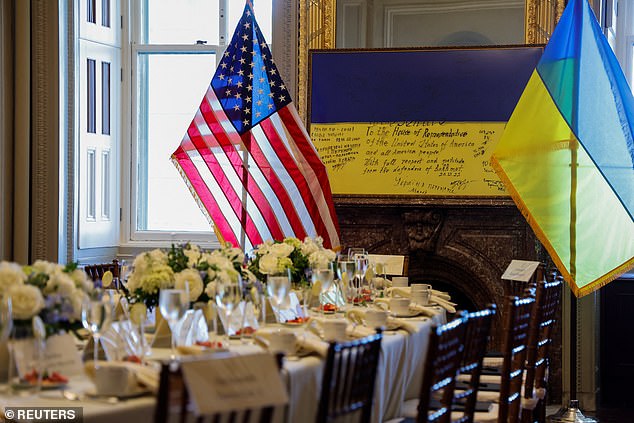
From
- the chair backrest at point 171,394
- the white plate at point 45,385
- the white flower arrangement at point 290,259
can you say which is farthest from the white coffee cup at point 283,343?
the white flower arrangement at point 290,259

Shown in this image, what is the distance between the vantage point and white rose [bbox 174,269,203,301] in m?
3.17

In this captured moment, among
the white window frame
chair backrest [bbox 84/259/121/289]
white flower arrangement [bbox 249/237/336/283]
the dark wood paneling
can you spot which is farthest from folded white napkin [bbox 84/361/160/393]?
the white window frame

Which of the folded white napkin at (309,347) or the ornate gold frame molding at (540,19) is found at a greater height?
the ornate gold frame molding at (540,19)

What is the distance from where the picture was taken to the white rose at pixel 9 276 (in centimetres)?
245

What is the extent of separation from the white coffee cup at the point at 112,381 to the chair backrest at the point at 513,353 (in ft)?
5.19

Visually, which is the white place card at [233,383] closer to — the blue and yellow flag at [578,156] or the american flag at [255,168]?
the blue and yellow flag at [578,156]

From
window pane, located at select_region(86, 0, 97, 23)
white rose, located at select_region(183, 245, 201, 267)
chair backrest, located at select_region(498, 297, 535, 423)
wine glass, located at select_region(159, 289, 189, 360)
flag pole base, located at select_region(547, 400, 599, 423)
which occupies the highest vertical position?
window pane, located at select_region(86, 0, 97, 23)

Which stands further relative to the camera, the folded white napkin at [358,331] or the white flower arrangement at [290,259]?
the white flower arrangement at [290,259]

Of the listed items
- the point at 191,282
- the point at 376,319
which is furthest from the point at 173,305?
the point at 376,319

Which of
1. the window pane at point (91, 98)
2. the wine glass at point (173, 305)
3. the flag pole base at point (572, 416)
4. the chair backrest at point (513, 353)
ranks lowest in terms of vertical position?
the flag pole base at point (572, 416)

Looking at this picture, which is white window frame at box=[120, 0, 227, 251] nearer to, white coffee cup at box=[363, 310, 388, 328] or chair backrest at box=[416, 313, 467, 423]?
white coffee cup at box=[363, 310, 388, 328]

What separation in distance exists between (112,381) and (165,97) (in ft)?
18.8

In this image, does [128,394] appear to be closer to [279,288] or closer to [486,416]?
[279,288]

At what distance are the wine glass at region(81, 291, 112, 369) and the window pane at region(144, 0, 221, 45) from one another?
5379 mm
